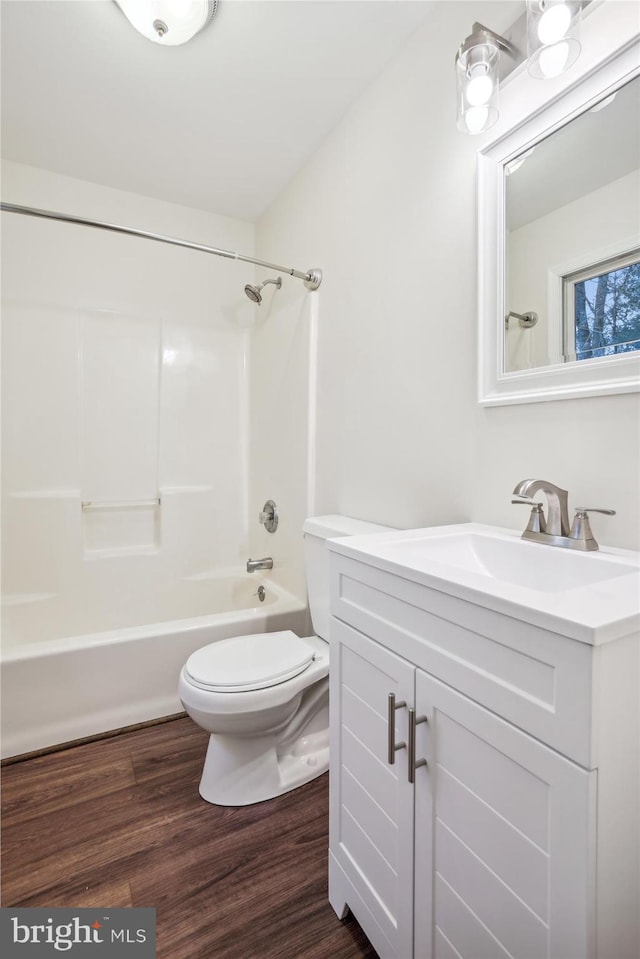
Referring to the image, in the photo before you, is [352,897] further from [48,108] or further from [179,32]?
[48,108]

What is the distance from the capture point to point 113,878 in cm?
114

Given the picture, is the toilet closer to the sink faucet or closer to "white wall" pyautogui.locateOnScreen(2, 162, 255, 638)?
the sink faucet

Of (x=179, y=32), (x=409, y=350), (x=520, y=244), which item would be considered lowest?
(x=409, y=350)

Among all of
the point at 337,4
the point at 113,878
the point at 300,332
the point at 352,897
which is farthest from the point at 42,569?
the point at 337,4

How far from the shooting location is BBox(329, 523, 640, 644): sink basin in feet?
1.73

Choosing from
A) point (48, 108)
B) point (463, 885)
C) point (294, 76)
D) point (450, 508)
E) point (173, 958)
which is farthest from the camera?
point (48, 108)

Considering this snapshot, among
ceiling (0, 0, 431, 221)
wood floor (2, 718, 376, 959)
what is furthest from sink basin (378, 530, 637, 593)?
ceiling (0, 0, 431, 221)

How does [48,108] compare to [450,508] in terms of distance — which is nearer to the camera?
[450,508]

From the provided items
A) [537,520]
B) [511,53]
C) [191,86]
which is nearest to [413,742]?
[537,520]

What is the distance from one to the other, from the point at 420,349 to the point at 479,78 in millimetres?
653

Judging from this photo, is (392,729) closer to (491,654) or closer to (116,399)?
(491,654)

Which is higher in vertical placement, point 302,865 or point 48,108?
point 48,108

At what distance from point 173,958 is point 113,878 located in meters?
0.28

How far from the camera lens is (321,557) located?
5.34 feet
